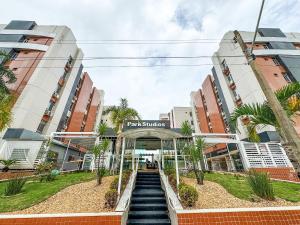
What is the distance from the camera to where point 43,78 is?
23.2 m

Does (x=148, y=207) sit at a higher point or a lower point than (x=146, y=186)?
lower

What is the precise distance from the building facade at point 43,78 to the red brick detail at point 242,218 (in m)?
18.0

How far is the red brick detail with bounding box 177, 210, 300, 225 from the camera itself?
5121 millimetres

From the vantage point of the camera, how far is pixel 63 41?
92.4ft

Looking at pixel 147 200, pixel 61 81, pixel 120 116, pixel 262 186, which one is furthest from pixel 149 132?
pixel 61 81

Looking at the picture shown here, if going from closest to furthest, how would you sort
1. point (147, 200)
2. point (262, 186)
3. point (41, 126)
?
1. point (262, 186)
2. point (147, 200)
3. point (41, 126)

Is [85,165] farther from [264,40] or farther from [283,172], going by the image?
[264,40]

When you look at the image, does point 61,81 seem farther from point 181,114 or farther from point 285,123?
point 181,114

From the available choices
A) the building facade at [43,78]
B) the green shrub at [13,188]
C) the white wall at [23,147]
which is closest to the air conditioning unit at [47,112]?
the building facade at [43,78]

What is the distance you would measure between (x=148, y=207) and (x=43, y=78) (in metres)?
23.3

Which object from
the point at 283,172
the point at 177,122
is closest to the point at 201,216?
the point at 283,172

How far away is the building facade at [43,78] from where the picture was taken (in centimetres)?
2088

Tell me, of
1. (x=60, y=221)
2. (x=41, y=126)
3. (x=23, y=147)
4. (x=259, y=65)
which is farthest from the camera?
(x=41, y=126)

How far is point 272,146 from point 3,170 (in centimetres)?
2559
